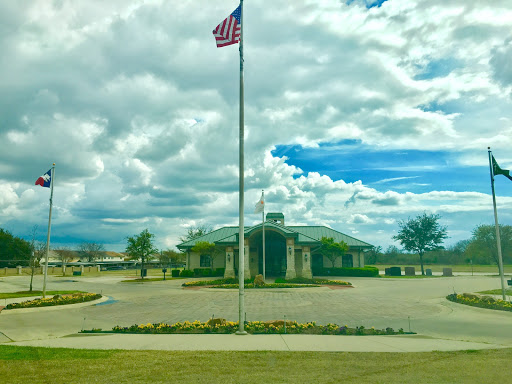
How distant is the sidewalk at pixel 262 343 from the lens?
1002 centimetres

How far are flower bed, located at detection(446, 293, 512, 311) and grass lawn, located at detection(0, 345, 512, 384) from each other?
9.58 m

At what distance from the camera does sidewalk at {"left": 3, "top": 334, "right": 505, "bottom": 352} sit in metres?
10.0

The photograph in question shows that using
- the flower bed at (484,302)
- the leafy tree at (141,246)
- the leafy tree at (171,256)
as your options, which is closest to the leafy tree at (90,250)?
the leafy tree at (171,256)

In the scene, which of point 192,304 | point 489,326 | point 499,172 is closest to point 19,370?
point 192,304

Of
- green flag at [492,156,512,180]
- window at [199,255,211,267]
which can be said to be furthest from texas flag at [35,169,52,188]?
window at [199,255,211,267]

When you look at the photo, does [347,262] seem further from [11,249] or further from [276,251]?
[11,249]

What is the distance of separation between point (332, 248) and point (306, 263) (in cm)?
569

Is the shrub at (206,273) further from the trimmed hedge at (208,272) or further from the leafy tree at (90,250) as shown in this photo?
the leafy tree at (90,250)

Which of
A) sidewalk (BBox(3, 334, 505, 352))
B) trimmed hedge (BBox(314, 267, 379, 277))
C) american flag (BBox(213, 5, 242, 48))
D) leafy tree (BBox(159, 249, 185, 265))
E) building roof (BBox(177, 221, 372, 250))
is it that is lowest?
sidewalk (BBox(3, 334, 505, 352))

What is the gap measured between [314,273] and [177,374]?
39.3 m

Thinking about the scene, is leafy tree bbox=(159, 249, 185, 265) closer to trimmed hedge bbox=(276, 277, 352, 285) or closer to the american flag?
trimmed hedge bbox=(276, 277, 352, 285)

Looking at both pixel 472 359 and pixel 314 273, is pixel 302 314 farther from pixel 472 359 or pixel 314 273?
pixel 314 273

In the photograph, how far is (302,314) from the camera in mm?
16750

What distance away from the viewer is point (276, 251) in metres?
46.7
